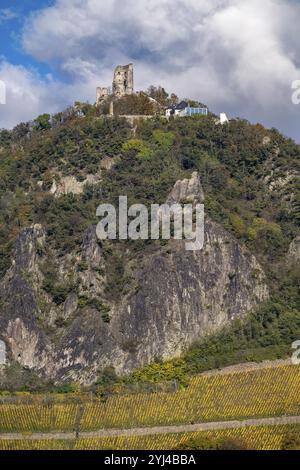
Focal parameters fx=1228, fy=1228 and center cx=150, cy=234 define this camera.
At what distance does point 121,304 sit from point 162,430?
11.1 metres

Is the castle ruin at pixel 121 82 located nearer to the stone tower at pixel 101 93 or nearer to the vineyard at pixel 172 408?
the stone tower at pixel 101 93

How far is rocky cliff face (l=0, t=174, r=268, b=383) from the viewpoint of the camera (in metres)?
67.8

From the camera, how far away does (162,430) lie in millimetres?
60281

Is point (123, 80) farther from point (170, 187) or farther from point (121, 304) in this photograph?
point (121, 304)

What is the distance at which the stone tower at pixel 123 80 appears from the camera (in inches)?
3597

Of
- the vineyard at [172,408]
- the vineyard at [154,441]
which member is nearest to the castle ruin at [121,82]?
the vineyard at [172,408]

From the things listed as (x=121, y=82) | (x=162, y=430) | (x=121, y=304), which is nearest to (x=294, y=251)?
(x=121, y=304)

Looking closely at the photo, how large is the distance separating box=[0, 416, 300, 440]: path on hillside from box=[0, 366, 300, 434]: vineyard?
28 cm

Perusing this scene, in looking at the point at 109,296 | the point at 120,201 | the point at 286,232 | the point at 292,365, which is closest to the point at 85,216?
the point at 120,201

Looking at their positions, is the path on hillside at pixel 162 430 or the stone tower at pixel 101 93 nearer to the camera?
the path on hillside at pixel 162 430

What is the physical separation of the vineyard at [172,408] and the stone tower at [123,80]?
33476 mm

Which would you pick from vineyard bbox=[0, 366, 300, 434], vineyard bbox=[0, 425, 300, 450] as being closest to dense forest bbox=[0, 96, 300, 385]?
vineyard bbox=[0, 366, 300, 434]

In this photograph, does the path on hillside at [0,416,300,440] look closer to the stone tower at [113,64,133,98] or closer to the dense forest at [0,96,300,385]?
the dense forest at [0,96,300,385]

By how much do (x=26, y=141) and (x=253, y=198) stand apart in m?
19.7
